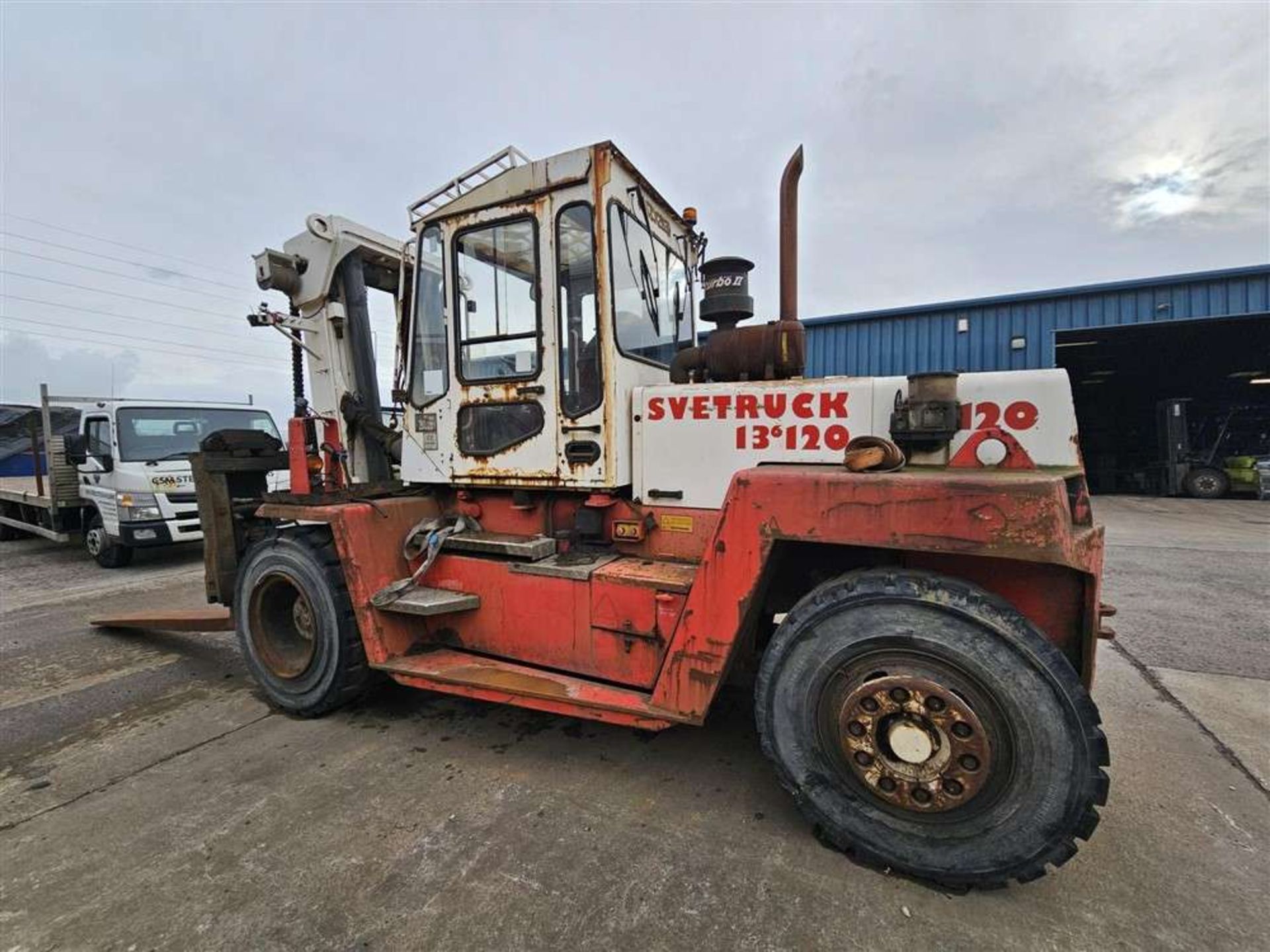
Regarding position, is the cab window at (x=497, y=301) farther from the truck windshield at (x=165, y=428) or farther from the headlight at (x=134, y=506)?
the headlight at (x=134, y=506)

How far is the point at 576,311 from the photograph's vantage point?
3041 mm

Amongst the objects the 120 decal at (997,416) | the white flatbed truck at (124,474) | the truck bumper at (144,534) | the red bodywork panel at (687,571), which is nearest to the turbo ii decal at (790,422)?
the 120 decal at (997,416)

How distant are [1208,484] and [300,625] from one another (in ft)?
70.1

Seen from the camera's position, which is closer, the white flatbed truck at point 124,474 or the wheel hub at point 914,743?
the wheel hub at point 914,743

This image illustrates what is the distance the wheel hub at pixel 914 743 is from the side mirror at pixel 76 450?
32.7 feet

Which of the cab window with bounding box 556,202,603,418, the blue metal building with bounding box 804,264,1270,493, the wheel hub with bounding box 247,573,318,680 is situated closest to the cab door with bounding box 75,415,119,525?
the wheel hub with bounding box 247,573,318,680

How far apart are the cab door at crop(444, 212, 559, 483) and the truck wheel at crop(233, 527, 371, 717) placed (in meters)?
0.94

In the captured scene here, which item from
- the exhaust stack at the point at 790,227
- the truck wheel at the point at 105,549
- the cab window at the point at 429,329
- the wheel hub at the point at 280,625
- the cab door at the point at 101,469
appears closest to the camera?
the exhaust stack at the point at 790,227

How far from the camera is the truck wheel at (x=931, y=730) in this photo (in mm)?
1857

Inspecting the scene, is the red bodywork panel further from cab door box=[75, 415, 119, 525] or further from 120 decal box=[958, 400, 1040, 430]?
cab door box=[75, 415, 119, 525]

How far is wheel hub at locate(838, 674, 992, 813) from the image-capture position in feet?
6.38

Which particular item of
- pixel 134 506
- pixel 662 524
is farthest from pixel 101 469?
pixel 662 524

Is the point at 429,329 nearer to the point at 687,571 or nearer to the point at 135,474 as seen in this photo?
the point at 687,571

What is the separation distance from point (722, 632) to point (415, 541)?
6.59 ft
